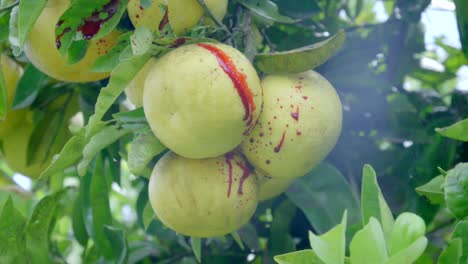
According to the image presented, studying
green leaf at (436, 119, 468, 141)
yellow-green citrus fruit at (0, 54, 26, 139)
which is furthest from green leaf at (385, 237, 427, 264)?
yellow-green citrus fruit at (0, 54, 26, 139)

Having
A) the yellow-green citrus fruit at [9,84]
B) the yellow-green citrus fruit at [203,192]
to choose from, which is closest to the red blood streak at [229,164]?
the yellow-green citrus fruit at [203,192]

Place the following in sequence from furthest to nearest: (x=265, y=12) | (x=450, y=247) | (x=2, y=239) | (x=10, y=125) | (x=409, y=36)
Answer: (x=409, y=36) < (x=10, y=125) < (x=2, y=239) < (x=265, y=12) < (x=450, y=247)

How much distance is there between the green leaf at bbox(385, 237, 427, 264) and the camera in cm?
84

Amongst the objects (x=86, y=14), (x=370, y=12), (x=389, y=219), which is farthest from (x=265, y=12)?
(x=370, y=12)

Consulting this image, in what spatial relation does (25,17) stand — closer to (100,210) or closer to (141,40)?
(141,40)

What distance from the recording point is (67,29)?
123 centimetres

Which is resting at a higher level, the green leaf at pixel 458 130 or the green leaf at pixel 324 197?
the green leaf at pixel 458 130

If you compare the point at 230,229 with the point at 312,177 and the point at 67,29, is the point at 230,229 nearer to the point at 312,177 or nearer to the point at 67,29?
the point at 312,177

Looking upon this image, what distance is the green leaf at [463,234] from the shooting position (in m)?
1.00

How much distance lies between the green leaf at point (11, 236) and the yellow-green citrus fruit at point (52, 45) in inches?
10.9

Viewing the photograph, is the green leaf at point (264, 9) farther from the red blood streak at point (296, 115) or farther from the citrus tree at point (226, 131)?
the red blood streak at point (296, 115)

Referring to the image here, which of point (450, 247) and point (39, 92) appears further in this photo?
point (39, 92)

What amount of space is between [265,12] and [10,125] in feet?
2.24

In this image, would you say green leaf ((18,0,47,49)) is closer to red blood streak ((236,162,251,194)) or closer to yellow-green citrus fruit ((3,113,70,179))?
red blood streak ((236,162,251,194))
